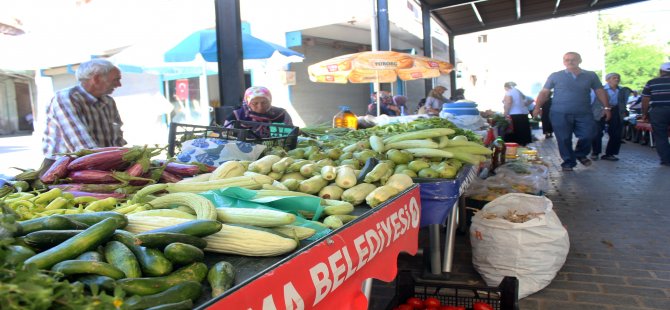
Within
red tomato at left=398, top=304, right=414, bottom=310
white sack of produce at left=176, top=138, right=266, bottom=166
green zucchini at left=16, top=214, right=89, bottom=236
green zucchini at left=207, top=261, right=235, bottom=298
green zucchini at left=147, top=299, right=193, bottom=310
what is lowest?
red tomato at left=398, top=304, right=414, bottom=310

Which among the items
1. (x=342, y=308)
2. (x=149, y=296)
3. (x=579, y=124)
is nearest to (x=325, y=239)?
(x=342, y=308)

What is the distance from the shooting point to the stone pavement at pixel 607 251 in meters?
3.55

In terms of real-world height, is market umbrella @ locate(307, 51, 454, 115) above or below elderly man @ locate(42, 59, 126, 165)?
above

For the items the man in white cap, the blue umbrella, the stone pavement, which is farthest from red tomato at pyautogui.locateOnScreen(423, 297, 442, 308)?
the man in white cap

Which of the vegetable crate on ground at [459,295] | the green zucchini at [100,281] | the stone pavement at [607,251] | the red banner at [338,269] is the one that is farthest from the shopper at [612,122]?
the green zucchini at [100,281]

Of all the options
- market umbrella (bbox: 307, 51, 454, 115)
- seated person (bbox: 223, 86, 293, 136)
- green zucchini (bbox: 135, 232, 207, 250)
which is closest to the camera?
green zucchini (bbox: 135, 232, 207, 250)

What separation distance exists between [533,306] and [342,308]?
7.03ft

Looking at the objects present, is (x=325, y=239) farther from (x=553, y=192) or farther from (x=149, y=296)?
(x=553, y=192)

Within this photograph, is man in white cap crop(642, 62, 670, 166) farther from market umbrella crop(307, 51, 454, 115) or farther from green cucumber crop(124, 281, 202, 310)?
green cucumber crop(124, 281, 202, 310)

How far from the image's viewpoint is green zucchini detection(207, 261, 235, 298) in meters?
1.31

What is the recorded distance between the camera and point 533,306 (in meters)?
3.45

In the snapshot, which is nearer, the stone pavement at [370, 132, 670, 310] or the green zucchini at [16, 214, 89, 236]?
the green zucchini at [16, 214, 89, 236]

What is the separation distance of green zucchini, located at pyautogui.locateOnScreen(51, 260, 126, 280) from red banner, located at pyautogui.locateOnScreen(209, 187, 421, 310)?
0.33 m

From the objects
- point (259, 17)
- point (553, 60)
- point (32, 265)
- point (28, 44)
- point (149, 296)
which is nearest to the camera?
point (32, 265)
